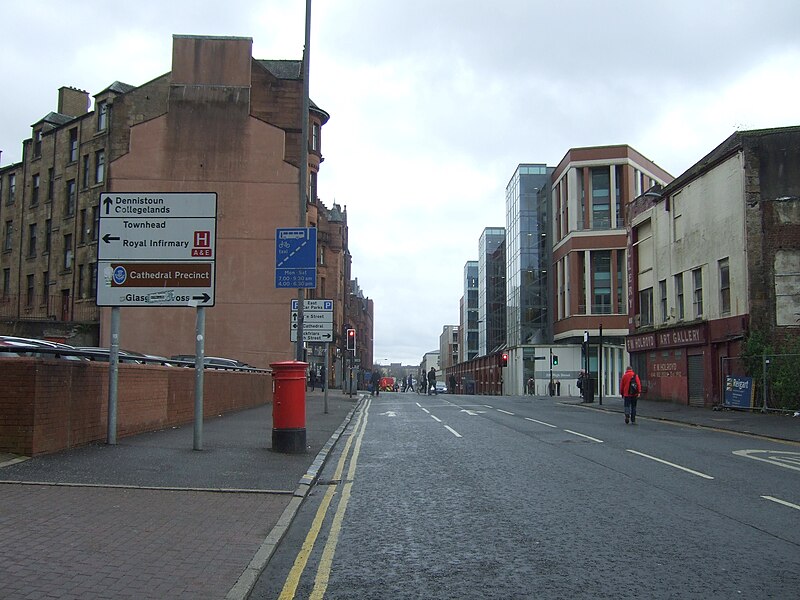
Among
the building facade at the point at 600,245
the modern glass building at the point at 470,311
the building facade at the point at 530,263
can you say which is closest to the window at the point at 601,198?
the building facade at the point at 600,245

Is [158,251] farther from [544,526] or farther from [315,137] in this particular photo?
[315,137]

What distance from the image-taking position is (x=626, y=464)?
1176 centimetres

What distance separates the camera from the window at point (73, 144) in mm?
46062

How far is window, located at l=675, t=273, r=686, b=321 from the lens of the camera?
32.0 m

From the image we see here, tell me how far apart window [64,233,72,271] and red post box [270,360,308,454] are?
37.6m

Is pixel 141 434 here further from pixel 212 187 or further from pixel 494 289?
pixel 494 289

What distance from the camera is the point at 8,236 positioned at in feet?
166

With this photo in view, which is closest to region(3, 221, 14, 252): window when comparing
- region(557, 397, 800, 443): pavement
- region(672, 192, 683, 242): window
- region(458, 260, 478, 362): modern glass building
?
region(557, 397, 800, 443): pavement

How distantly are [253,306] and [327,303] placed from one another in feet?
55.3

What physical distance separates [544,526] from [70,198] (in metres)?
45.2

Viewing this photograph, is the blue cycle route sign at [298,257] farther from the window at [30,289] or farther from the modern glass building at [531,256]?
the modern glass building at [531,256]

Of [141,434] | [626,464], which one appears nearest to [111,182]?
[141,434]

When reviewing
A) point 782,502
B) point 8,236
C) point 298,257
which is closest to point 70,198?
point 8,236

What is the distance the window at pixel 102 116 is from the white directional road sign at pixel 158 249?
3539cm
